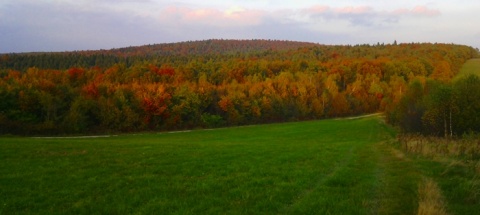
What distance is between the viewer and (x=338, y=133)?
175 feet

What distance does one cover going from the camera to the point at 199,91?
83.1 metres

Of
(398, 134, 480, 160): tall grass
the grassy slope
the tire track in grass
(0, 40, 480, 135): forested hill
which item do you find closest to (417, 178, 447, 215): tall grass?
the tire track in grass

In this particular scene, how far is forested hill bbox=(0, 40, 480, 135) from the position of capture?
64438mm

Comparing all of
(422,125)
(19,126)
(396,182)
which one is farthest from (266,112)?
(396,182)

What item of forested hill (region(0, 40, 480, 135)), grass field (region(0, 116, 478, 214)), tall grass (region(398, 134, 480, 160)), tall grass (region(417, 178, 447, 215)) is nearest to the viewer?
tall grass (region(417, 178, 447, 215))

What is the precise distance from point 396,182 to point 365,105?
93865mm

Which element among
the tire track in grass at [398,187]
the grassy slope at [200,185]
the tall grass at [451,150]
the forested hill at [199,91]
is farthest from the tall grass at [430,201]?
the forested hill at [199,91]

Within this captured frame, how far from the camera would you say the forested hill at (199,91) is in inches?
2537

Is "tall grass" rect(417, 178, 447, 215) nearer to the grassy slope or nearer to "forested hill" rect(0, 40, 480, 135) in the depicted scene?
the grassy slope

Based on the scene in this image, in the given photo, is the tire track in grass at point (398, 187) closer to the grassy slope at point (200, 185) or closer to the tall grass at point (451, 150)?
the grassy slope at point (200, 185)

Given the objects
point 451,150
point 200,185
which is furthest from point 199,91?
point 200,185

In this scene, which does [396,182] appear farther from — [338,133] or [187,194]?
[338,133]

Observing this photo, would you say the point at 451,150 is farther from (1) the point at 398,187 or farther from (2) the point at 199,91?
(2) the point at 199,91

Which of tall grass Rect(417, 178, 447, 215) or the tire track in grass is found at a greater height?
tall grass Rect(417, 178, 447, 215)
